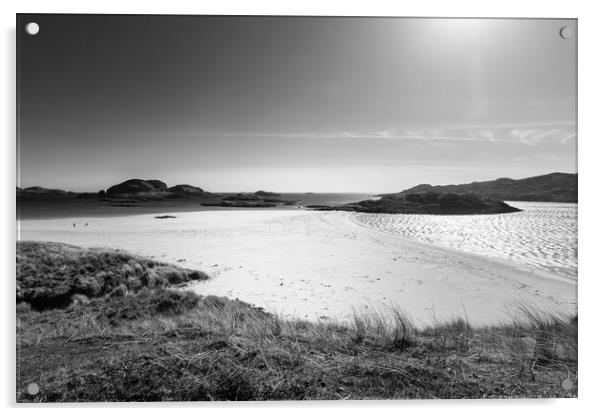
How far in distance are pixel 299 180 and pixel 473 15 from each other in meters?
1.86

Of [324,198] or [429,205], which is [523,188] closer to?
[429,205]

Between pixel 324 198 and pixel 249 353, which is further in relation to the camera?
pixel 324 198

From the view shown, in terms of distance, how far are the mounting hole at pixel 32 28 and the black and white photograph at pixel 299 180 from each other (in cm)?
1

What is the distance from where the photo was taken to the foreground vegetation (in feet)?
7.66

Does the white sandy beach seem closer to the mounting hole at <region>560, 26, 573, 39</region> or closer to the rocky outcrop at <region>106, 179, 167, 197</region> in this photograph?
the rocky outcrop at <region>106, 179, 167, 197</region>

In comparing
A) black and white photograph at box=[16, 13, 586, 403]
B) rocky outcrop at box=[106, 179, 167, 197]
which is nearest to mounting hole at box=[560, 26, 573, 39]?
black and white photograph at box=[16, 13, 586, 403]

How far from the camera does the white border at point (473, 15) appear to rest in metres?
2.62

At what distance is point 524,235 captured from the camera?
2746mm

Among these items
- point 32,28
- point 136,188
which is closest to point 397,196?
point 136,188

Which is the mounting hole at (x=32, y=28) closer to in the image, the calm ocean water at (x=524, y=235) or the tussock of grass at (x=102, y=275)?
the tussock of grass at (x=102, y=275)

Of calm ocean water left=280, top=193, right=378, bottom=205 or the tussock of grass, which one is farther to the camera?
calm ocean water left=280, top=193, right=378, bottom=205

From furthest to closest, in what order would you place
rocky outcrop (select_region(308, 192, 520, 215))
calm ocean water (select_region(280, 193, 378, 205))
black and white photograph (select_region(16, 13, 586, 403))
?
calm ocean water (select_region(280, 193, 378, 205)), rocky outcrop (select_region(308, 192, 520, 215)), black and white photograph (select_region(16, 13, 586, 403))

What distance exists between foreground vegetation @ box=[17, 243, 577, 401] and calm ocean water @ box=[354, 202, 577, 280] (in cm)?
46

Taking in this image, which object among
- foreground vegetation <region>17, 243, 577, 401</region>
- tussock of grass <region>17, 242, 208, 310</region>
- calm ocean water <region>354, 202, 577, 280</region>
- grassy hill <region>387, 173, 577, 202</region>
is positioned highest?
grassy hill <region>387, 173, 577, 202</region>
